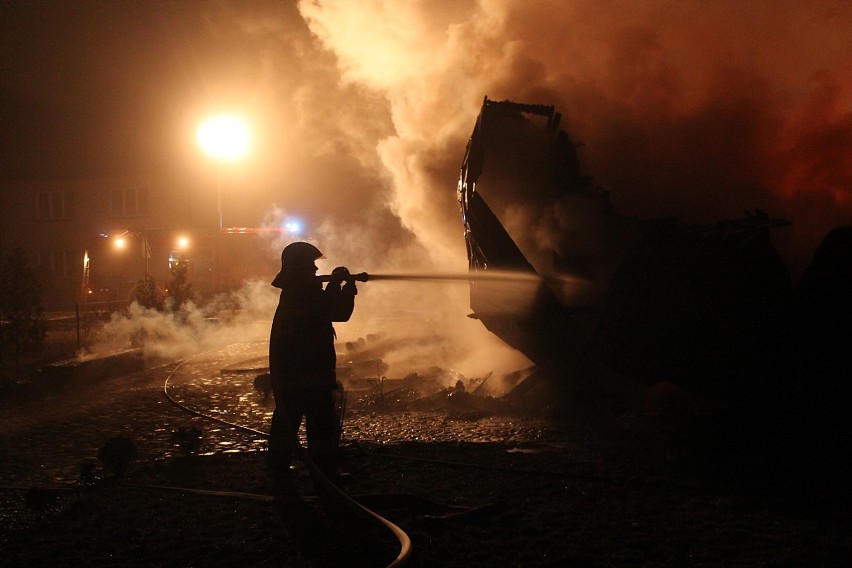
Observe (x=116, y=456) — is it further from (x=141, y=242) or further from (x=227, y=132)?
(x=227, y=132)

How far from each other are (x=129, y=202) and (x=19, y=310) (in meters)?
26.0

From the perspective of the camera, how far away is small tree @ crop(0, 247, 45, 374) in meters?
12.4

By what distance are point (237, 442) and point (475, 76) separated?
663cm

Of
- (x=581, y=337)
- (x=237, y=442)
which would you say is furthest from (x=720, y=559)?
(x=237, y=442)

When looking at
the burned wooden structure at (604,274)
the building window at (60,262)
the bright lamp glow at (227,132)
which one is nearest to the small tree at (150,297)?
the bright lamp glow at (227,132)

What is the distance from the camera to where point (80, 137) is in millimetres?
39156

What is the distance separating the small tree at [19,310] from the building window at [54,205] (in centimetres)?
2640

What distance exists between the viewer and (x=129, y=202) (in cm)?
3653

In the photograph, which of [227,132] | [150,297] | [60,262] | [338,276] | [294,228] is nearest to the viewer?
[338,276]

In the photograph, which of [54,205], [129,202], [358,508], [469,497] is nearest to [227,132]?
[129,202]

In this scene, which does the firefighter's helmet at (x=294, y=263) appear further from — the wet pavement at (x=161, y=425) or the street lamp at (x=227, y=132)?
the street lamp at (x=227, y=132)

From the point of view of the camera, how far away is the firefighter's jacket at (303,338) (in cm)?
549

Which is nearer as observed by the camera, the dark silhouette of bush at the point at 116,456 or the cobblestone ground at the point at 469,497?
the cobblestone ground at the point at 469,497

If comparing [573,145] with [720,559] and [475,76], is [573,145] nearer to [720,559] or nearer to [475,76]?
[475,76]
